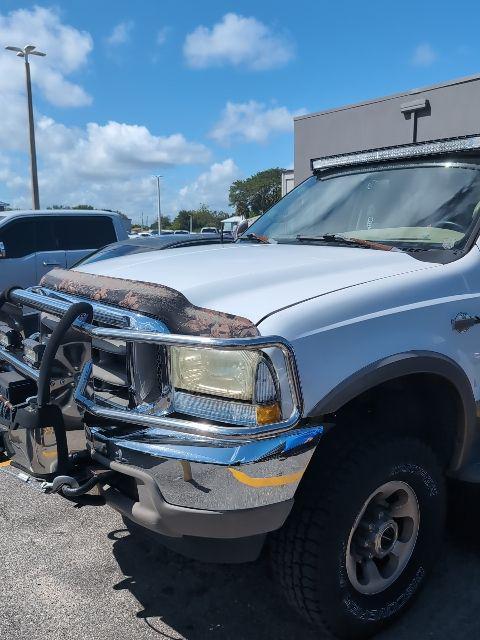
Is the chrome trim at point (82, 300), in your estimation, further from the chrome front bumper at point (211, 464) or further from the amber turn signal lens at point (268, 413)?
the amber turn signal lens at point (268, 413)

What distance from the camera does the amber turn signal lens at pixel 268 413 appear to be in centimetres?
202

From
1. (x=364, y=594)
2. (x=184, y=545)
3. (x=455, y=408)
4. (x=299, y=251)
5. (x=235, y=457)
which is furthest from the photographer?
(x=299, y=251)

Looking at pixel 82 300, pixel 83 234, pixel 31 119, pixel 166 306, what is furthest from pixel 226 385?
pixel 31 119

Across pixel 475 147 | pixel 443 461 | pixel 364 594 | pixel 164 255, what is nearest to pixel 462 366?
pixel 443 461

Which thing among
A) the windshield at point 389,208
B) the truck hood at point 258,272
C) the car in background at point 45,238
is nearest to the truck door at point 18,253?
the car in background at point 45,238

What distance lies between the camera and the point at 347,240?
3.20 m

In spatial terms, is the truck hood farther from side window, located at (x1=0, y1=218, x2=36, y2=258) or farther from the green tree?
the green tree

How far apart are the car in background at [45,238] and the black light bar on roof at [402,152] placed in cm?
644

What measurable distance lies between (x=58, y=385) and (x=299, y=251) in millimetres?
1406

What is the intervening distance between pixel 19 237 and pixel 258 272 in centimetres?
802

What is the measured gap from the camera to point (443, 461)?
272 cm

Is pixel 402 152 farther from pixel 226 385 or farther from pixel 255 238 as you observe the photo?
pixel 226 385

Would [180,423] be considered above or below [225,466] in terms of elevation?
above

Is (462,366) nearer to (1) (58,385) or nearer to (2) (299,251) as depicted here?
(2) (299,251)
